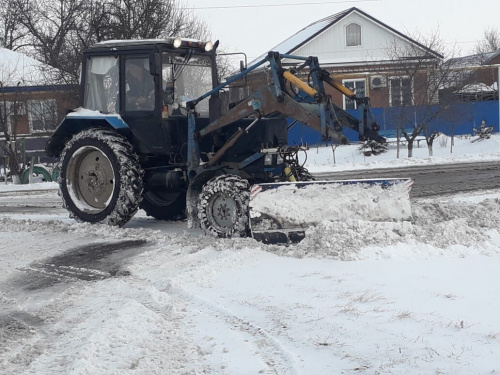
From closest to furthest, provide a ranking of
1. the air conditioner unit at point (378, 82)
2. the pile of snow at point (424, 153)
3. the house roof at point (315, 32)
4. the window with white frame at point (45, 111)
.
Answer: the pile of snow at point (424, 153) < the window with white frame at point (45, 111) < the air conditioner unit at point (378, 82) < the house roof at point (315, 32)

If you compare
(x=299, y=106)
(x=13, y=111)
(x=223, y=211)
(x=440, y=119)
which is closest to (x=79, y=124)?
(x=223, y=211)

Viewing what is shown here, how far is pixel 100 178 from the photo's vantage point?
37.1 feet

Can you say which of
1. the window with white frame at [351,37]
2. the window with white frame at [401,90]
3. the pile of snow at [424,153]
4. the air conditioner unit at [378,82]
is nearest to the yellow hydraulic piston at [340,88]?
the pile of snow at [424,153]

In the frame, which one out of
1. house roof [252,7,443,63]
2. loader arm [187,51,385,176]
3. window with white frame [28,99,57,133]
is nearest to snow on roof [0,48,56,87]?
window with white frame [28,99,57,133]

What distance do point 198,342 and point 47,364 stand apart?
1.03 m

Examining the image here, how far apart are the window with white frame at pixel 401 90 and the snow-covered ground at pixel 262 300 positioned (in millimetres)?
18749

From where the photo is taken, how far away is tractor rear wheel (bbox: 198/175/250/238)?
30.8 feet

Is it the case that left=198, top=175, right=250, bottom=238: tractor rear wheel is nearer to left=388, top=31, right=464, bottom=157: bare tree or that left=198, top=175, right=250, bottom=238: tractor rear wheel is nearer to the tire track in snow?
the tire track in snow

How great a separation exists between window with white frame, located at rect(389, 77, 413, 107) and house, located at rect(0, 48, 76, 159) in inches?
477

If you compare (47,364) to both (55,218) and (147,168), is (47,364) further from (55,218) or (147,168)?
(55,218)

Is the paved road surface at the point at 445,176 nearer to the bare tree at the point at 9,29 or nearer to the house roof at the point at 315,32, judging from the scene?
the house roof at the point at 315,32

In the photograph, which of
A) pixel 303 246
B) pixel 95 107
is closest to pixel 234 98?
pixel 95 107

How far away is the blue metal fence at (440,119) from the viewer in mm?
28734

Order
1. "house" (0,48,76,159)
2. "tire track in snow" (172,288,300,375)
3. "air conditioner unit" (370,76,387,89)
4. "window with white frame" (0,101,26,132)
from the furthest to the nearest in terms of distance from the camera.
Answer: "air conditioner unit" (370,76,387,89)
"house" (0,48,76,159)
"window with white frame" (0,101,26,132)
"tire track in snow" (172,288,300,375)
